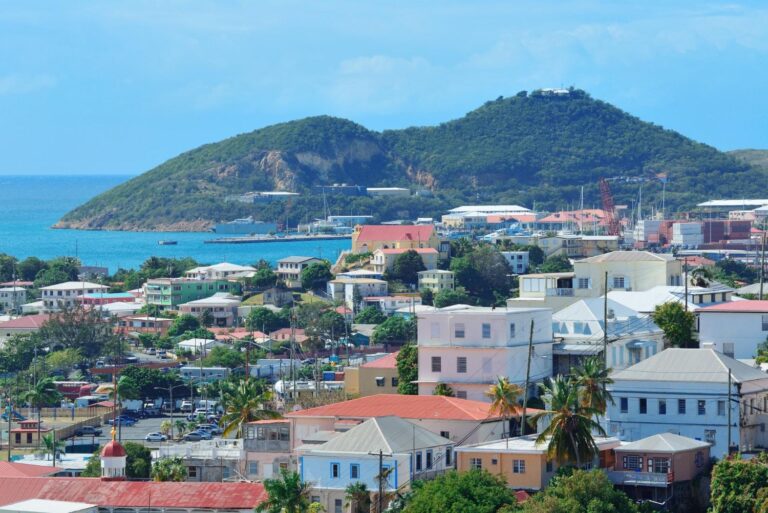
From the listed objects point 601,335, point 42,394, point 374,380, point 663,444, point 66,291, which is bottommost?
point 42,394

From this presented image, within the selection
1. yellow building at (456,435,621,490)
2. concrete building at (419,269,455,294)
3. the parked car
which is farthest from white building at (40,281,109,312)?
yellow building at (456,435,621,490)

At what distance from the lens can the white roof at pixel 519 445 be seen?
45.2m

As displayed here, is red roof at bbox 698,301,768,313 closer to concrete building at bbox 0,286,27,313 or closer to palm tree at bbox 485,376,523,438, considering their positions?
palm tree at bbox 485,376,523,438

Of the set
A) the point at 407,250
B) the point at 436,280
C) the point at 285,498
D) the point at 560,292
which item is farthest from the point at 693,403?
the point at 407,250

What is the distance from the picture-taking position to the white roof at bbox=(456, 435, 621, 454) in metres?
45.2

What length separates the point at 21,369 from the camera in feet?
296

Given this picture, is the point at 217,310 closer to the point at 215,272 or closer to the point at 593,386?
the point at 215,272

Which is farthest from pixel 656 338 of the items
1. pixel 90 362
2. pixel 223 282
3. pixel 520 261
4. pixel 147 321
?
pixel 520 261

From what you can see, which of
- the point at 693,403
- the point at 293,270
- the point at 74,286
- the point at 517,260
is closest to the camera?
the point at 693,403

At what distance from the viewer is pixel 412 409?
163 feet

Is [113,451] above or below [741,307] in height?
below

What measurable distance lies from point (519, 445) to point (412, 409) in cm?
447

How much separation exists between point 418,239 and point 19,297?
1180 inches

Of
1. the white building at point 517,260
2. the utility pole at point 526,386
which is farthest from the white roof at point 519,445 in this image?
the white building at point 517,260
